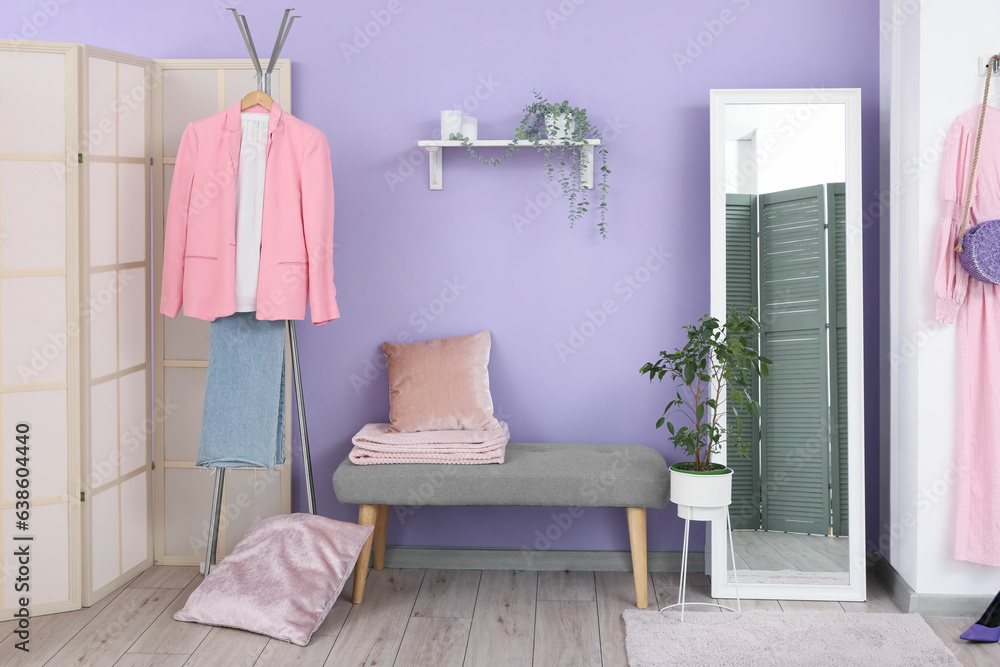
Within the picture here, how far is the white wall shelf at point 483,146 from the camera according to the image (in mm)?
3101

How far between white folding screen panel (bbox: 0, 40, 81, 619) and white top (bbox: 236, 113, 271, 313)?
0.56 metres

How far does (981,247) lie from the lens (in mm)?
2631

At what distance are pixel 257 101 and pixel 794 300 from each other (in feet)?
7.04

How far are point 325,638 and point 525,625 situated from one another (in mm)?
671

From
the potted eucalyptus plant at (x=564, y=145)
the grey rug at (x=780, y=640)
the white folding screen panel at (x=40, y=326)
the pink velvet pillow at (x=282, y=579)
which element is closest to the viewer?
the grey rug at (x=780, y=640)

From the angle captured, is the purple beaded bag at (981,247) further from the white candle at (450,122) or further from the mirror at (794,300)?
the white candle at (450,122)

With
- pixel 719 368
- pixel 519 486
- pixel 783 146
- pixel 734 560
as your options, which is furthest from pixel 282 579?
pixel 783 146

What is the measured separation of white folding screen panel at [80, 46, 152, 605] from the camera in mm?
2859

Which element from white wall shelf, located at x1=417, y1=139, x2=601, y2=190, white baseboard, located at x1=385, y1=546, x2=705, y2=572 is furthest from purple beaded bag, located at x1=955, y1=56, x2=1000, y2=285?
white baseboard, located at x1=385, y1=546, x2=705, y2=572

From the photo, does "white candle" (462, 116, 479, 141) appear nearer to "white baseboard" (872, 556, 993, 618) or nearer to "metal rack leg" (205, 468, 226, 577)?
"metal rack leg" (205, 468, 226, 577)

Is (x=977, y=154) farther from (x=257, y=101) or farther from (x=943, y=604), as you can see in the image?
(x=257, y=101)

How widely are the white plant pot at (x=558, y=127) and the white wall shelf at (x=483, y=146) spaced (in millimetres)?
27

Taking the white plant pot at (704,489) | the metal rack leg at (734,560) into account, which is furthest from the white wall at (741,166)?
the metal rack leg at (734,560)

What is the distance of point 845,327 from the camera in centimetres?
301
